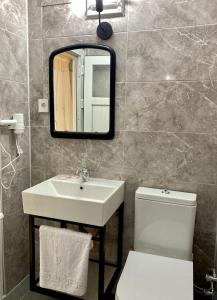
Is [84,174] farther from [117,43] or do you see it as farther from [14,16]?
[14,16]

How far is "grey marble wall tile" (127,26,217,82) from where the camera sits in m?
1.55

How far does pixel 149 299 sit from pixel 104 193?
728 millimetres

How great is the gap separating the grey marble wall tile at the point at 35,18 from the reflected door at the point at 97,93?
0.46m

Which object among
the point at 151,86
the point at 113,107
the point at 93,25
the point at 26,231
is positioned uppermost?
the point at 93,25

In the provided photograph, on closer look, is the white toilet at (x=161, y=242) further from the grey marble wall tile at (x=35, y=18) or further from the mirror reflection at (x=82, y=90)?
the grey marble wall tile at (x=35, y=18)

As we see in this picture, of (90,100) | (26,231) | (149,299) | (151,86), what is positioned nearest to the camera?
(149,299)

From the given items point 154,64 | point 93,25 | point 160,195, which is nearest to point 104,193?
point 160,195

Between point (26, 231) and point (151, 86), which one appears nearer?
point (151, 86)

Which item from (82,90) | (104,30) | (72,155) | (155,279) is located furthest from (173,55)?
(155,279)

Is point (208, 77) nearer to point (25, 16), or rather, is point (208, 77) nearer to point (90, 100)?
point (90, 100)

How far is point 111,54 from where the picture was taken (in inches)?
67.6

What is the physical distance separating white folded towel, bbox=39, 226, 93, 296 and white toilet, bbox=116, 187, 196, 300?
27cm

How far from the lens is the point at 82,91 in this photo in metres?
1.82

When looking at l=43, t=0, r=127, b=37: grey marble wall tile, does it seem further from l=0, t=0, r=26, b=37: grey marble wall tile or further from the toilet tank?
the toilet tank
